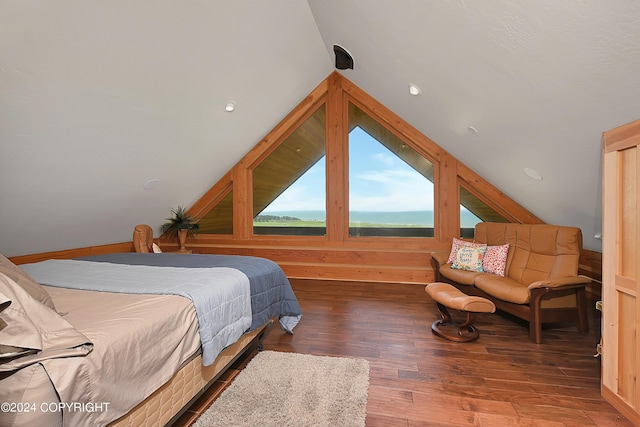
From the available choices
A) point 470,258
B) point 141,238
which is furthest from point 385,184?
point 141,238

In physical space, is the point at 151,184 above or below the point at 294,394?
above

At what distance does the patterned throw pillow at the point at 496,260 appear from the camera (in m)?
3.62

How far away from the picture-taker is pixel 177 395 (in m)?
1.63

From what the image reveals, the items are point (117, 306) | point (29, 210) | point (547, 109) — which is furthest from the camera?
point (29, 210)

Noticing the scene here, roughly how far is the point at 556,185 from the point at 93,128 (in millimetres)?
4302

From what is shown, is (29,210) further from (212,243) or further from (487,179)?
(487,179)

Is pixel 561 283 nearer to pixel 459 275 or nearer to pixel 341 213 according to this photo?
pixel 459 275

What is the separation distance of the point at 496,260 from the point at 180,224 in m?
4.62

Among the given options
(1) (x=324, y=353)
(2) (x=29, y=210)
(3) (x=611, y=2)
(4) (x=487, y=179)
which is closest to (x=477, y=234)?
(4) (x=487, y=179)

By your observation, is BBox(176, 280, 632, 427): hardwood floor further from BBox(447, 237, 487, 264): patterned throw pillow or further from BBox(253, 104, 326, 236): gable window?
BBox(253, 104, 326, 236): gable window

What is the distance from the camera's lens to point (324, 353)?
8.35ft

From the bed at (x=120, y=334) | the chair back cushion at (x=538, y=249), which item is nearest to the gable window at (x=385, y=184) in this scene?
the chair back cushion at (x=538, y=249)

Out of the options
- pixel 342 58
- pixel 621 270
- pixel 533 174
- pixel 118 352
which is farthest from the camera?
pixel 342 58

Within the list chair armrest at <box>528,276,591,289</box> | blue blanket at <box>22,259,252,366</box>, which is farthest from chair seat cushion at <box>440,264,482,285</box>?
blue blanket at <box>22,259,252,366</box>
